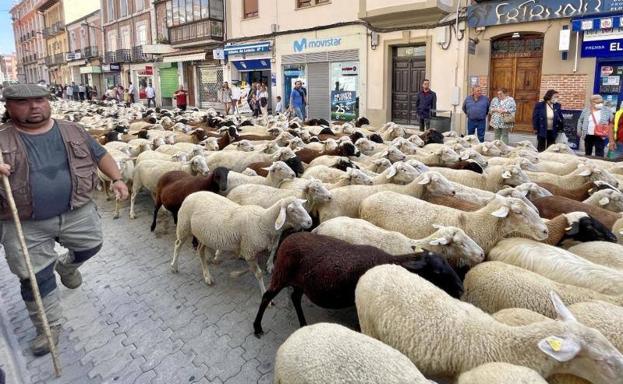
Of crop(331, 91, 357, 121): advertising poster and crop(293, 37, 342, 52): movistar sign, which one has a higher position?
crop(293, 37, 342, 52): movistar sign

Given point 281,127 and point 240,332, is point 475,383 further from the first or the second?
point 281,127

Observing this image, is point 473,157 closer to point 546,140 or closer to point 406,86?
point 546,140

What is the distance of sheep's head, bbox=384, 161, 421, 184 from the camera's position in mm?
5605

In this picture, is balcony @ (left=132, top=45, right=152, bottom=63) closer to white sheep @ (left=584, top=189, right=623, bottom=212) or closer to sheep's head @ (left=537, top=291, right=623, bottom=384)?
white sheep @ (left=584, top=189, right=623, bottom=212)

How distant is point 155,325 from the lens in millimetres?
3844

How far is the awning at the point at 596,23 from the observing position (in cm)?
1138

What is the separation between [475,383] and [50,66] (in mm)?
70946

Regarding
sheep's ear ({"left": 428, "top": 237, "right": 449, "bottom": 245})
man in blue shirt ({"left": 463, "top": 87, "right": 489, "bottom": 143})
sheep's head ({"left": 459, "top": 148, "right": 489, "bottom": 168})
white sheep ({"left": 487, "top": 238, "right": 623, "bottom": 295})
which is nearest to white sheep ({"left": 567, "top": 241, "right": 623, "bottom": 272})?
white sheep ({"left": 487, "top": 238, "right": 623, "bottom": 295})

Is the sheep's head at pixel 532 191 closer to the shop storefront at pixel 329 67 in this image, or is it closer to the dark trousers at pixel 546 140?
the dark trousers at pixel 546 140

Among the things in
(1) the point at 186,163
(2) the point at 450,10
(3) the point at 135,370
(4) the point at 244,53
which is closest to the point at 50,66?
(4) the point at 244,53

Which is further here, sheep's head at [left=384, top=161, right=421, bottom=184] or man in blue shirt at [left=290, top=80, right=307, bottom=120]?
man in blue shirt at [left=290, top=80, right=307, bottom=120]

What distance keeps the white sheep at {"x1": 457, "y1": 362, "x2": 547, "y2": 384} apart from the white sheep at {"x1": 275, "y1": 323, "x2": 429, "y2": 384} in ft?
0.82

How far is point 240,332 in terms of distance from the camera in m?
3.73

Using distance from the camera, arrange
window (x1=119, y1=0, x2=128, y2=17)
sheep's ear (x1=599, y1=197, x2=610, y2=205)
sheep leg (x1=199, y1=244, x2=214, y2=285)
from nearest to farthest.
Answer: sheep leg (x1=199, y1=244, x2=214, y2=285) < sheep's ear (x1=599, y1=197, x2=610, y2=205) < window (x1=119, y1=0, x2=128, y2=17)
